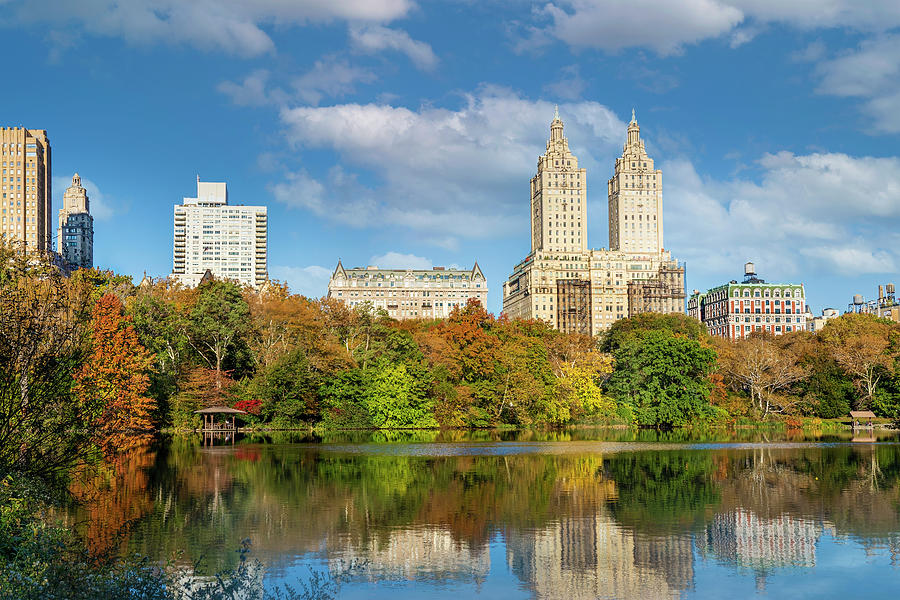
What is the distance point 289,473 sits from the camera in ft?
123

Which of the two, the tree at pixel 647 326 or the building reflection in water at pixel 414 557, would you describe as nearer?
the building reflection in water at pixel 414 557

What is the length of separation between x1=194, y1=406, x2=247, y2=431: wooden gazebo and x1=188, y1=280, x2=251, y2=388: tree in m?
2.91

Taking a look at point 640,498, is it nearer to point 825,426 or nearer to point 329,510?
point 329,510

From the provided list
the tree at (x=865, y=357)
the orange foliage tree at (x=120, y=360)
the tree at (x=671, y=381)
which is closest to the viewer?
the orange foliage tree at (x=120, y=360)

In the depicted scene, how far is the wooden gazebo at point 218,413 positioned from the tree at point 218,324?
2.91 m

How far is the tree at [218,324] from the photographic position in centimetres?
6944

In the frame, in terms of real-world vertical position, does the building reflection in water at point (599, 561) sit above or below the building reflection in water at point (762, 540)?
above

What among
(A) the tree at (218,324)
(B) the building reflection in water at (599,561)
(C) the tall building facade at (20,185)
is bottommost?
(B) the building reflection in water at (599,561)

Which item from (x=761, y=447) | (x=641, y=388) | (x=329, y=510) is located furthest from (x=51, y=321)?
(x=641, y=388)

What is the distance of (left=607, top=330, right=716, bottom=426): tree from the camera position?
79500 mm

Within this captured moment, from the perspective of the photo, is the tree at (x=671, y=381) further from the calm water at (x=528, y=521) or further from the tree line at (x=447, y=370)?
the calm water at (x=528, y=521)

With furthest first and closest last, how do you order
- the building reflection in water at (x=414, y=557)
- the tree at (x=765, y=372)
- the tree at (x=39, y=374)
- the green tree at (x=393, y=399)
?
the tree at (x=765, y=372)
the green tree at (x=393, y=399)
the building reflection in water at (x=414, y=557)
the tree at (x=39, y=374)

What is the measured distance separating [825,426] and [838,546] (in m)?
62.4

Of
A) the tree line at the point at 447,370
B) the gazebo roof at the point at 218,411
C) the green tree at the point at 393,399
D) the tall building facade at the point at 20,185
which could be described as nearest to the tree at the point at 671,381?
the tree line at the point at 447,370
